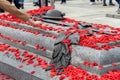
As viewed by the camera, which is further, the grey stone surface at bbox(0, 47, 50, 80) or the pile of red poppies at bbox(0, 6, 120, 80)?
the grey stone surface at bbox(0, 47, 50, 80)

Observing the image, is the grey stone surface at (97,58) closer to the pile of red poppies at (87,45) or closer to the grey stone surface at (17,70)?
the pile of red poppies at (87,45)

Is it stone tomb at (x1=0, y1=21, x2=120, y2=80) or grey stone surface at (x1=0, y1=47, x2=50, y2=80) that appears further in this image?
grey stone surface at (x1=0, y1=47, x2=50, y2=80)

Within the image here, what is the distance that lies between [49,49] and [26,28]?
1001mm

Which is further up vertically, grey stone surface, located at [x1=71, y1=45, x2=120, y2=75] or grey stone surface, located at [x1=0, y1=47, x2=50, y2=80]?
grey stone surface, located at [x1=71, y1=45, x2=120, y2=75]

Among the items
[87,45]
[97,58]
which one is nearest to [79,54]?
[87,45]

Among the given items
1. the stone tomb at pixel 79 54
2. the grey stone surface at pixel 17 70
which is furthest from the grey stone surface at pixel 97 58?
the grey stone surface at pixel 17 70

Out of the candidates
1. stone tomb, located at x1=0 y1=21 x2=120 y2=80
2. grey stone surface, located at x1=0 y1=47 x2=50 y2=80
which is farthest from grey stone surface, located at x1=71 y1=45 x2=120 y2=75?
grey stone surface, located at x1=0 y1=47 x2=50 y2=80

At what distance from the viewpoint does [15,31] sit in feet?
21.6

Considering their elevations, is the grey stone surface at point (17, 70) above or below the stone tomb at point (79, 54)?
below

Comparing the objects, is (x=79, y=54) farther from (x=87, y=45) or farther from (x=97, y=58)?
(x=97, y=58)

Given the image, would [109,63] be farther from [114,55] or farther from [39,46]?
[39,46]

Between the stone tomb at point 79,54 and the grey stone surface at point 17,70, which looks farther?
the grey stone surface at point 17,70

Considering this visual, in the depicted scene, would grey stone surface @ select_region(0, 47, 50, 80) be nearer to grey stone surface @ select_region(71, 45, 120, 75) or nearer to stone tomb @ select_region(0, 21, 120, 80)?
stone tomb @ select_region(0, 21, 120, 80)

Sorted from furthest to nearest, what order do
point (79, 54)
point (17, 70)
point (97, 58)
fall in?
point (17, 70) → point (79, 54) → point (97, 58)
